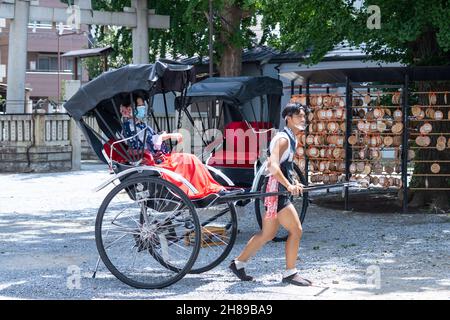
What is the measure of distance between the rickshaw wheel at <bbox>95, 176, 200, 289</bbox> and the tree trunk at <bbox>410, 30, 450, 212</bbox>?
6.52 m

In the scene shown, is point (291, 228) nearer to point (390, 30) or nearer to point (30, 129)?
point (390, 30)

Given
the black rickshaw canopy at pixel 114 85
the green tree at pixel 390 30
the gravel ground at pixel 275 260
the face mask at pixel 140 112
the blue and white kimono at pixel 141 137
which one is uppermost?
the green tree at pixel 390 30

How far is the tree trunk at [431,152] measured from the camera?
14.4 meters

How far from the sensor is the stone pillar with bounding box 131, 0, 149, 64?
82.8ft

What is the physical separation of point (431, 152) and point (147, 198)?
7.57 metres

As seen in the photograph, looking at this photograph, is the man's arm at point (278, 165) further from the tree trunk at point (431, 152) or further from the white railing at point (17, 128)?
the white railing at point (17, 128)

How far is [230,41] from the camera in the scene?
25609mm

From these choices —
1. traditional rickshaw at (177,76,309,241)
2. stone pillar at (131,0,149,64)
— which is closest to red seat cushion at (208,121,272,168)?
traditional rickshaw at (177,76,309,241)

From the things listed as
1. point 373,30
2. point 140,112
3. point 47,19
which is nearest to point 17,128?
point 47,19

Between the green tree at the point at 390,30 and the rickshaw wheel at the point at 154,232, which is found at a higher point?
the green tree at the point at 390,30

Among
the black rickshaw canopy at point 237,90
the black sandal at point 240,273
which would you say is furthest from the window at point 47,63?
the black sandal at point 240,273

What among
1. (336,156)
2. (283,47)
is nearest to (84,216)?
(336,156)

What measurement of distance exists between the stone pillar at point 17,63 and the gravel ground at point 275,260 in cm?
990

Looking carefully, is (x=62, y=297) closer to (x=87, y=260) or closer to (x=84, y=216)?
(x=87, y=260)
